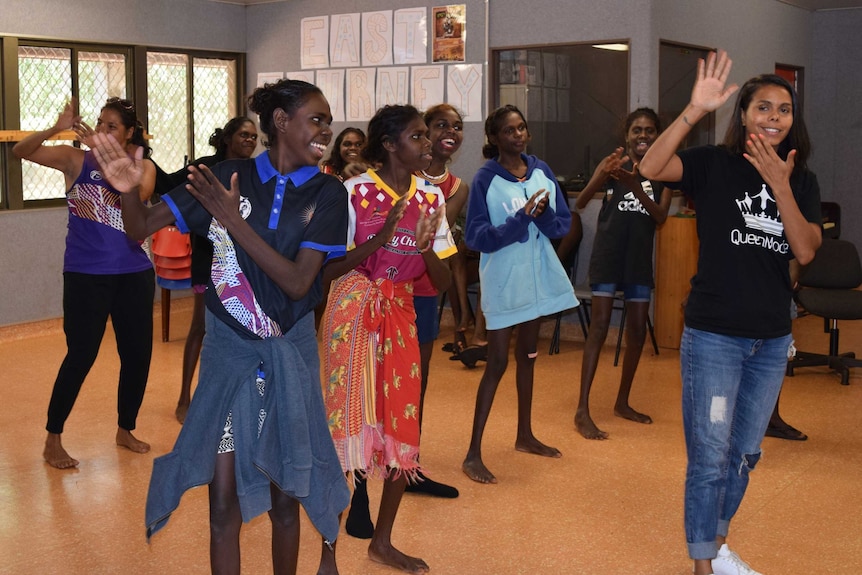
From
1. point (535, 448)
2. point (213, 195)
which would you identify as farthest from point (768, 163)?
point (535, 448)

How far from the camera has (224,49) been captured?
905 cm

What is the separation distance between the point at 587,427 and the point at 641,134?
152 centimetres

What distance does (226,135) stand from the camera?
5023 mm

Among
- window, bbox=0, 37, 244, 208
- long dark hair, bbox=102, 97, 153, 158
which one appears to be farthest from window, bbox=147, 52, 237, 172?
long dark hair, bbox=102, 97, 153, 158

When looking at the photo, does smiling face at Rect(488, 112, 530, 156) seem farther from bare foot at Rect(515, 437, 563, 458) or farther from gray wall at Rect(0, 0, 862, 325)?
gray wall at Rect(0, 0, 862, 325)

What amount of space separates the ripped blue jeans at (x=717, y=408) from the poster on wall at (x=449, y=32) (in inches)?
205

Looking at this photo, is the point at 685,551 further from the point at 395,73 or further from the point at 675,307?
the point at 395,73

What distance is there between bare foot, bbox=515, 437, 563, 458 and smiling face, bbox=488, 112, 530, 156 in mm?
→ 1372

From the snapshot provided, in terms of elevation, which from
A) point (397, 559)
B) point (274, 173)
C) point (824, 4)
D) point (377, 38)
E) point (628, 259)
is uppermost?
point (824, 4)

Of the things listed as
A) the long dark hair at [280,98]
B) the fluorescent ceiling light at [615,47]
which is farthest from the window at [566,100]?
the long dark hair at [280,98]

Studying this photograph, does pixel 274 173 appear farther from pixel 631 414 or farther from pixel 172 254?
pixel 172 254

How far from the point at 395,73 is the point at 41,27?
278 centimetres

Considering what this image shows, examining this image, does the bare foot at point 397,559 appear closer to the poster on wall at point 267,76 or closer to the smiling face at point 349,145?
the smiling face at point 349,145

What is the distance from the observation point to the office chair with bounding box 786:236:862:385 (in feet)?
20.1
